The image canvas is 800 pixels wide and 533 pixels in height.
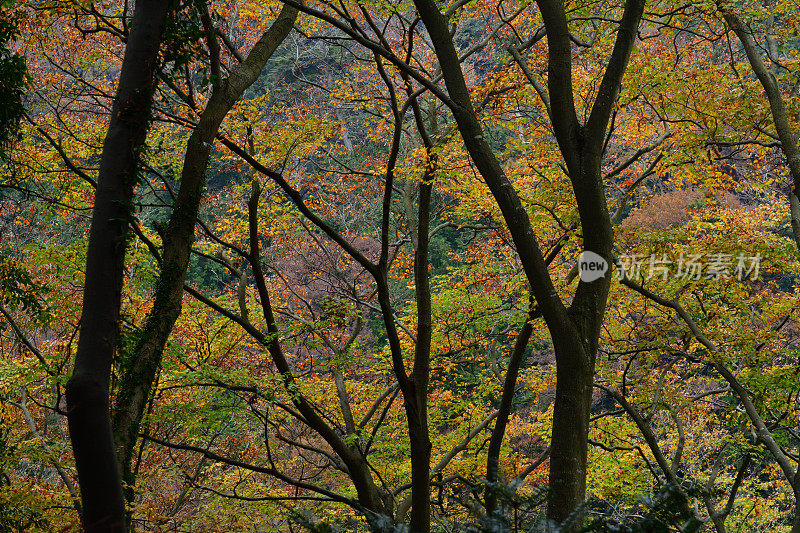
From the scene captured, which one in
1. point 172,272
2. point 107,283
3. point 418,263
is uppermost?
point 418,263

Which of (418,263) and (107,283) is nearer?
(107,283)

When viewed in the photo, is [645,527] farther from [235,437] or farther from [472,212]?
[235,437]

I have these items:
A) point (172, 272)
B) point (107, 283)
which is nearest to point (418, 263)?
point (172, 272)

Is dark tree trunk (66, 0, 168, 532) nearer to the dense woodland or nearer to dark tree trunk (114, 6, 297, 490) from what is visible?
the dense woodland

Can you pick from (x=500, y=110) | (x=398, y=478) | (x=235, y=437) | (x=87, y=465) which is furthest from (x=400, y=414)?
(x=87, y=465)

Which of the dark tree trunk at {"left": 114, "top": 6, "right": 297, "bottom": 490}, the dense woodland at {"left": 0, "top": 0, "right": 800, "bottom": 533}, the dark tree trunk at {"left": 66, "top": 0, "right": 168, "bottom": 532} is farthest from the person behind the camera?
the dark tree trunk at {"left": 114, "top": 6, "right": 297, "bottom": 490}

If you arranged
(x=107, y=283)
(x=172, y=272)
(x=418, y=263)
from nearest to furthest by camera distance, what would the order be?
(x=107, y=283), (x=172, y=272), (x=418, y=263)

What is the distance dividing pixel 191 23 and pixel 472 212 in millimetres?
4783

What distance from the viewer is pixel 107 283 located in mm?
2783

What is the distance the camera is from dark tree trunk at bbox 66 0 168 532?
8.14 feet

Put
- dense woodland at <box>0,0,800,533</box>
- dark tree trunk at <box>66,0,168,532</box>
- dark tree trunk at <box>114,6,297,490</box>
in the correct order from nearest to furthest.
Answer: dark tree trunk at <box>66,0,168,532</box>
dense woodland at <box>0,0,800,533</box>
dark tree trunk at <box>114,6,297,490</box>

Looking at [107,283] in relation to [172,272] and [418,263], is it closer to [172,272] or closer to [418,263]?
[172,272]

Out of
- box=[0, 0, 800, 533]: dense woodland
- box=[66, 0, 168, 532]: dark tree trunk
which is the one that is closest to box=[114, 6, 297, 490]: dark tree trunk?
box=[0, 0, 800, 533]: dense woodland

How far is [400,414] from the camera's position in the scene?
1056 cm
